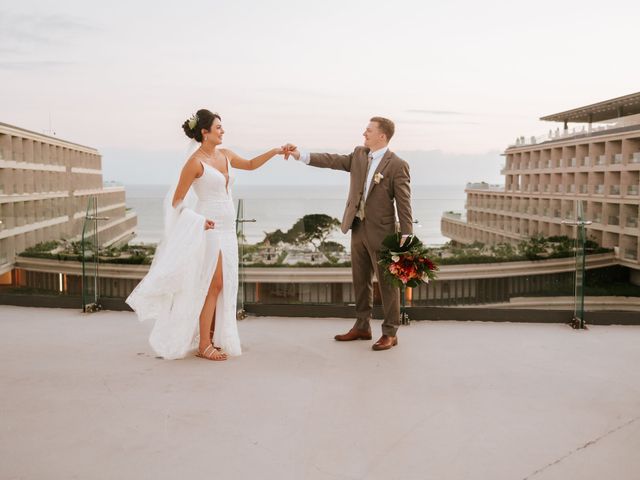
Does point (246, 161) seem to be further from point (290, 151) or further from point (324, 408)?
point (324, 408)

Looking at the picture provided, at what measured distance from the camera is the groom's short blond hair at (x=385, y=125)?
169 inches

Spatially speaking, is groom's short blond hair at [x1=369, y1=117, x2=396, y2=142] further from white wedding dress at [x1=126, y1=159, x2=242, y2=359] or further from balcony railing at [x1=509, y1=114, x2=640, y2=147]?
balcony railing at [x1=509, y1=114, x2=640, y2=147]

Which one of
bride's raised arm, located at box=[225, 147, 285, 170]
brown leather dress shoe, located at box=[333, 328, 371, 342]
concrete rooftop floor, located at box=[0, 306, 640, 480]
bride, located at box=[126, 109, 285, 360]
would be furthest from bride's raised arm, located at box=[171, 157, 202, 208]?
brown leather dress shoe, located at box=[333, 328, 371, 342]

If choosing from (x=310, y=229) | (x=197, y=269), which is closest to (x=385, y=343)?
(x=197, y=269)

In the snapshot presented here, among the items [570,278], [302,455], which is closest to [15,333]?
[302,455]

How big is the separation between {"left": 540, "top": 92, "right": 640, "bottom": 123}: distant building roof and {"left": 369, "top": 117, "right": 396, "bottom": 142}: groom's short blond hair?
50.5m

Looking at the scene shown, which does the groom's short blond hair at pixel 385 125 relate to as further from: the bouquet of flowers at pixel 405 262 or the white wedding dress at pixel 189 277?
the white wedding dress at pixel 189 277

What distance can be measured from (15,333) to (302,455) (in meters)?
3.15

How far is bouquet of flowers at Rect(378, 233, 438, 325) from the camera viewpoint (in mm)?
3986

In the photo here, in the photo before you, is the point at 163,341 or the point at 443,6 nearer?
the point at 163,341

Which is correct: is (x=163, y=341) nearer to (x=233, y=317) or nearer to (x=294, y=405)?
(x=233, y=317)

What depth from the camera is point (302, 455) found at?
2.35 meters

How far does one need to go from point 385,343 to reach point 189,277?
1439 mm

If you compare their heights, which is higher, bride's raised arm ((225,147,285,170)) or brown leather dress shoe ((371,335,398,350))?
bride's raised arm ((225,147,285,170))
